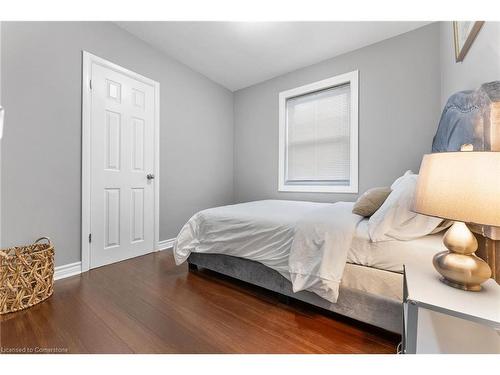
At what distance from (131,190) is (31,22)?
1.66 m

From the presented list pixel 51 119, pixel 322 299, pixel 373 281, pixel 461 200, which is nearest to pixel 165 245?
pixel 51 119

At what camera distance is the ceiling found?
7.72 ft

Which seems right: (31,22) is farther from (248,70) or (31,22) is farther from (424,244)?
(424,244)

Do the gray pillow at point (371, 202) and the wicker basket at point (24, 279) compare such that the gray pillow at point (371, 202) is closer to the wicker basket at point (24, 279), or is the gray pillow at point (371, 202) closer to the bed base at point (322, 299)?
the bed base at point (322, 299)

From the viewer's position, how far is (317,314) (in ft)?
4.97

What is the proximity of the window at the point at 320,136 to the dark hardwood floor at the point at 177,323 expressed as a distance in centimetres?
184

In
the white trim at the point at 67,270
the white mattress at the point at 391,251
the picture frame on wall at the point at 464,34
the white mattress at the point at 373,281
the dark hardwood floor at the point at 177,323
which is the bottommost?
the dark hardwood floor at the point at 177,323

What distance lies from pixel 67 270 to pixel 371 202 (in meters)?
2.73

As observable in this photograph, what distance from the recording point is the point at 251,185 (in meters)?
3.81

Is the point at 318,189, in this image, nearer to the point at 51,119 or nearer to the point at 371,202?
the point at 371,202

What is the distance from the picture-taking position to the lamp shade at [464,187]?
0.67m

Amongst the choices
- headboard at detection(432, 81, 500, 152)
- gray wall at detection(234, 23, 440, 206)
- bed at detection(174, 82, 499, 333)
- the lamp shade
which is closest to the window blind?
gray wall at detection(234, 23, 440, 206)

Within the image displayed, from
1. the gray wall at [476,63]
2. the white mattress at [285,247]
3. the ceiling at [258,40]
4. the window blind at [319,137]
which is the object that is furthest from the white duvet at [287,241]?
the ceiling at [258,40]

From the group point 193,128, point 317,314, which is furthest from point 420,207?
point 193,128
